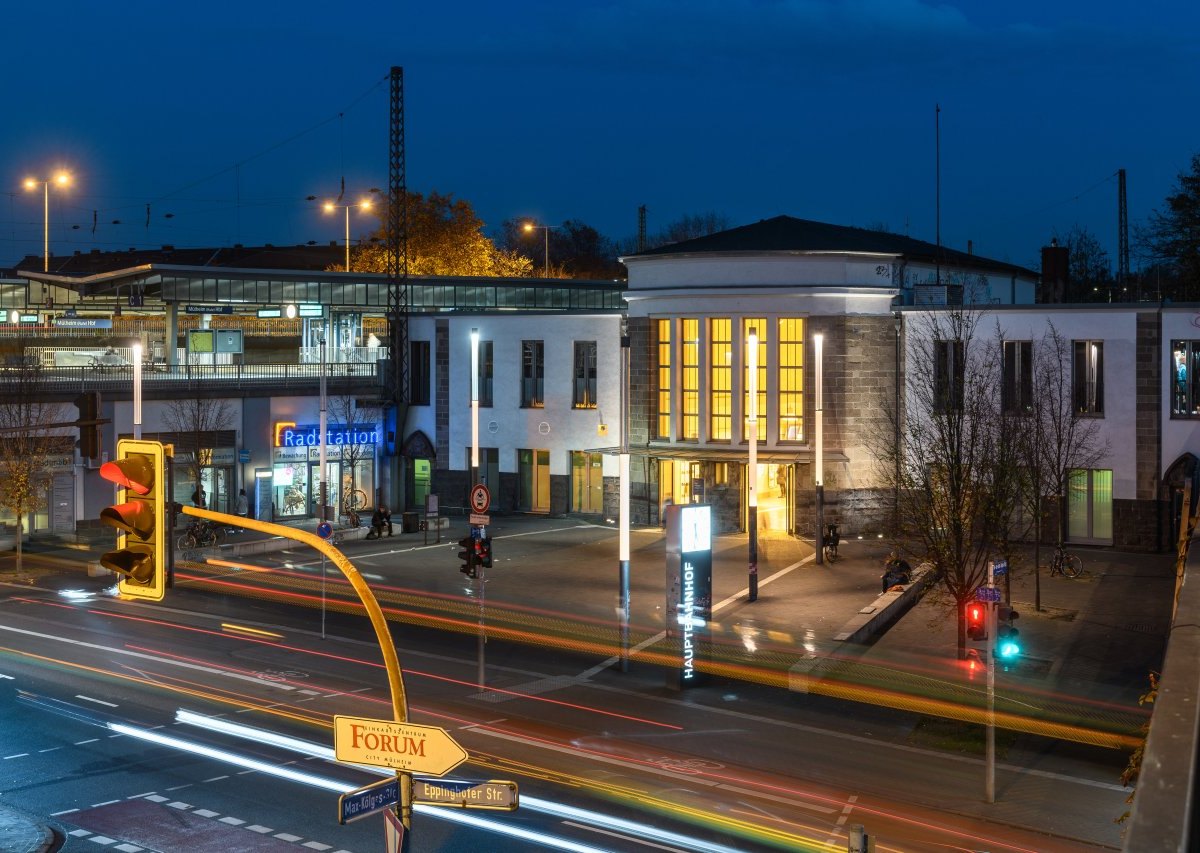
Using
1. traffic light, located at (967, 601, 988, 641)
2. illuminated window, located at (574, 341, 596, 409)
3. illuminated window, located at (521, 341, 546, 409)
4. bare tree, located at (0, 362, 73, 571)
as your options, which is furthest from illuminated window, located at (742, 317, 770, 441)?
traffic light, located at (967, 601, 988, 641)

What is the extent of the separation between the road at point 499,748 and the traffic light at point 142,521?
771cm

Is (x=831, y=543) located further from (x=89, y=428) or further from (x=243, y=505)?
(x=89, y=428)

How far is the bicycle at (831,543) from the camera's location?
4144 cm

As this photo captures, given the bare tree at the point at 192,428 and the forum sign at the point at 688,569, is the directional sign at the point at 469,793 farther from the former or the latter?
the bare tree at the point at 192,428

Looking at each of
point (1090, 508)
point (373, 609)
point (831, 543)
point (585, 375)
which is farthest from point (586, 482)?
point (373, 609)

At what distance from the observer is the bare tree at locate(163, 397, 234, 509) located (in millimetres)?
48031

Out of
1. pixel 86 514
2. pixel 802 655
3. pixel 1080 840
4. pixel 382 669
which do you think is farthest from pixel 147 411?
pixel 1080 840

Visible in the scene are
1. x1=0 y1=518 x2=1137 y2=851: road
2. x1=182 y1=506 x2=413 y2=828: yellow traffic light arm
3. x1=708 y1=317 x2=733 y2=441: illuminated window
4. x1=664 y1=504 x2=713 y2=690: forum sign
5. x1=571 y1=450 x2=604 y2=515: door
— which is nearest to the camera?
x1=182 y1=506 x2=413 y2=828: yellow traffic light arm

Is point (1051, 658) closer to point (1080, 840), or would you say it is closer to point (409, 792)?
point (1080, 840)

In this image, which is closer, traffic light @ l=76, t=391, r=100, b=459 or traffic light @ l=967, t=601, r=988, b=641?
traffic light @ l=76, t=391, r=100, b=459

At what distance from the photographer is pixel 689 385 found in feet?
159

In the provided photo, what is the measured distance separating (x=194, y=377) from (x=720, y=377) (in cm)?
1922

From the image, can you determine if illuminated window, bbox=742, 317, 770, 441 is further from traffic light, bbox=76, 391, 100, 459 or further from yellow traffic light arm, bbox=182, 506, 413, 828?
yellow traffic light arm, bbox=182, 506, 413, 828

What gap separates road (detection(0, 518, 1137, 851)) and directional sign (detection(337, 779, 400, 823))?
7260mm
